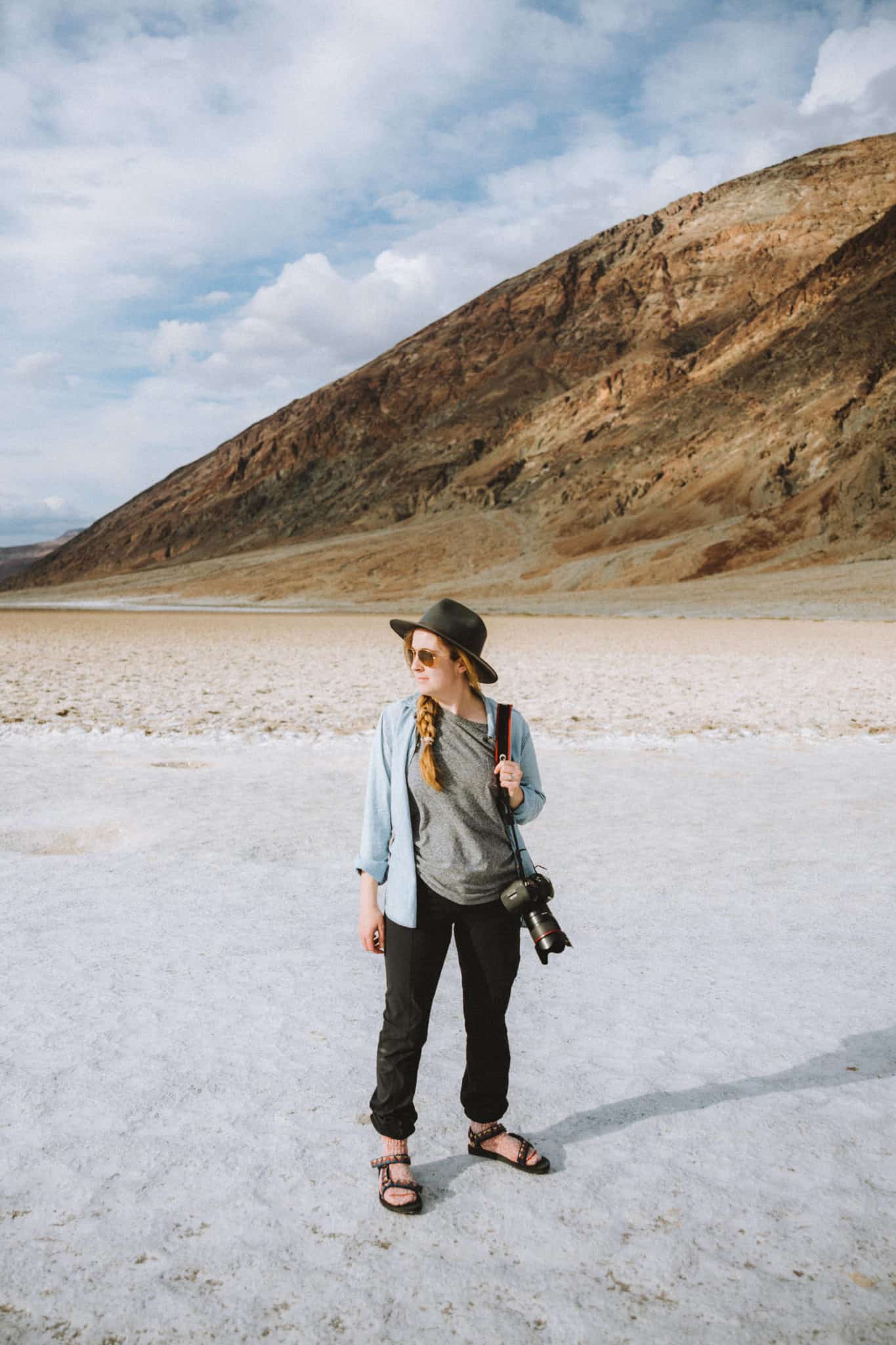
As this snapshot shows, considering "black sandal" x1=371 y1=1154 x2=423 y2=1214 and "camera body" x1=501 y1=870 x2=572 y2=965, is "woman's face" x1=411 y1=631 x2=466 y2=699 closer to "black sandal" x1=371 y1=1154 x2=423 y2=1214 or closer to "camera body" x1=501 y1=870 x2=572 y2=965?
"camera body" x1=501 y1=870 x2=572 y2=965

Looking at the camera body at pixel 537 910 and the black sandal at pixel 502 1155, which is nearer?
the camera body at pixel 537 910

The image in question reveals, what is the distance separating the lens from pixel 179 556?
346ft

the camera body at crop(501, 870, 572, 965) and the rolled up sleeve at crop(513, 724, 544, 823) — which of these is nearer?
the camera body at crop(501, 870, 572, 965)

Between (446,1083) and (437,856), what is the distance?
106cm

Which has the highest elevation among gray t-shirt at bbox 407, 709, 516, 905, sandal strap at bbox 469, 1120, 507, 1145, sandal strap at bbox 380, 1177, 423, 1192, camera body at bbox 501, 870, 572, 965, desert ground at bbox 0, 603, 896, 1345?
gray t-shirt at bbox 407, 709, 516, 905

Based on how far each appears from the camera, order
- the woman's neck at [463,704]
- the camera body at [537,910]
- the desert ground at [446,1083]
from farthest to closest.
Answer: the woman's neck at [463,704] → the camera body at [537,910] → the desert ground at [446,1083]

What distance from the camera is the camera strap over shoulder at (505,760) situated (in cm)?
278

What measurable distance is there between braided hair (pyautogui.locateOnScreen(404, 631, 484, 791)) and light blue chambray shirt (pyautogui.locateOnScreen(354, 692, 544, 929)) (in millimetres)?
44

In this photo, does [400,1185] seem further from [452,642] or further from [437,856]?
[452,642]

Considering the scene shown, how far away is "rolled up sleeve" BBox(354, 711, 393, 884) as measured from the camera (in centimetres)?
287

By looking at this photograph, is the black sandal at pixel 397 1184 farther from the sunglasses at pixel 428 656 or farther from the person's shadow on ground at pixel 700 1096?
the sunglasses at pixel 428 656

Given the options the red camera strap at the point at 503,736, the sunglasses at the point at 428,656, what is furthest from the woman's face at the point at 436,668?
the red camera strap at the point at 503,736

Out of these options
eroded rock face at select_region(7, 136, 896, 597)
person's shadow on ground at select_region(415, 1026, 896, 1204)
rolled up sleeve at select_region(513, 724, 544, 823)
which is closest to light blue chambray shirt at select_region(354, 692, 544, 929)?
rolled up sleeve at select_region(513, 724, 544, 823)

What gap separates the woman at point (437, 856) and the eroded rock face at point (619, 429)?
61.5 meters
